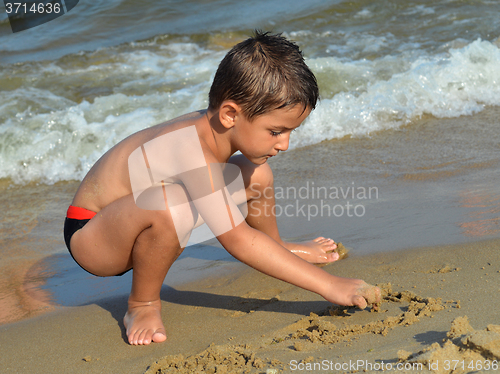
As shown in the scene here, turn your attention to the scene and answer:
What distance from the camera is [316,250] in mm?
2572

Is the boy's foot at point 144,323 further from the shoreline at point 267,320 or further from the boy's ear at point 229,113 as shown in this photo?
the boy's ear at point 229,113

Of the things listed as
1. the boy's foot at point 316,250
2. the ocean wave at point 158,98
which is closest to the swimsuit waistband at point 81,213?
the boy's foot at point 316,250

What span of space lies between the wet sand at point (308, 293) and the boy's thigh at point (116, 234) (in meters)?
0.28

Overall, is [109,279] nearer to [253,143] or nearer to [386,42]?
[253,143]

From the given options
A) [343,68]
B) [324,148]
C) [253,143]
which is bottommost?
[324,148]

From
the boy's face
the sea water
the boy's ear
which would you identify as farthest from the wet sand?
the sea water

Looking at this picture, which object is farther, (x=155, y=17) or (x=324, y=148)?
(x=155, y=17)

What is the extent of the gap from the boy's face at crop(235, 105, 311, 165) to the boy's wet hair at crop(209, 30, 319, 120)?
2 centimetres

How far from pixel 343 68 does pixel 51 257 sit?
3886 mm

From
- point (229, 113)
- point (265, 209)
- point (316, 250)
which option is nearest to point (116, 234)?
point (229, 113)

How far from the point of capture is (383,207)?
2.98 meters

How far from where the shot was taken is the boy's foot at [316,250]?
99.3 inches

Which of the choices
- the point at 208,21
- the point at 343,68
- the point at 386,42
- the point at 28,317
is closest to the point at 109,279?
the point at 28,317

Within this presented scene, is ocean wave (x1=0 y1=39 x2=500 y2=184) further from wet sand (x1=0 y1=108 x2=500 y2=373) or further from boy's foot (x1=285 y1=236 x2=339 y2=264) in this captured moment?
boy's foot (x1=285 y1=236 x2=339 y2=264)
